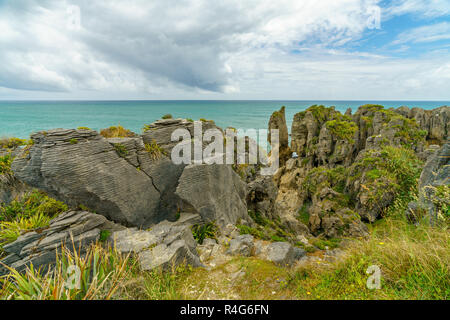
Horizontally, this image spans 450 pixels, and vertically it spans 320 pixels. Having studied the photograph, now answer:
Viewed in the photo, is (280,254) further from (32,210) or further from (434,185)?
(32,210)

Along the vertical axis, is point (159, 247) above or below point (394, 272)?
below

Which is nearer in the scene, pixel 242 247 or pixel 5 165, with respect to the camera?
pixel 242 247

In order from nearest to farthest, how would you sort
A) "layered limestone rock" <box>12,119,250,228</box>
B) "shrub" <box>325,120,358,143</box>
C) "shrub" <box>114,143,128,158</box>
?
"layered limestone rock" <box>12,119,250,228</box>, "shrub" <box>114,143,128,158</box>, "shrub" <box>325,120,358,143</box>

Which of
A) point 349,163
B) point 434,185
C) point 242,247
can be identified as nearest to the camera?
point 434,185

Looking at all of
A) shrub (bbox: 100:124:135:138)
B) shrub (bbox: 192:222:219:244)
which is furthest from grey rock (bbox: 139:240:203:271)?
shrub (bbox: 100:124:135:138)

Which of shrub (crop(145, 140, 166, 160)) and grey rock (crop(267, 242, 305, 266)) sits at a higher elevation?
shrub (crop(145, 140, 166, 160))

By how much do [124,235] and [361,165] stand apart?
19686mm

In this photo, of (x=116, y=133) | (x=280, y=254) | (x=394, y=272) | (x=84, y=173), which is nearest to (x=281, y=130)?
(x=116, y=133)

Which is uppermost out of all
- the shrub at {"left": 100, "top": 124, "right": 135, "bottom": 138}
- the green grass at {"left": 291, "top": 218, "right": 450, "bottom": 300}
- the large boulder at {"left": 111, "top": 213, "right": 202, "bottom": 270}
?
the shrub at {"left": 100, "top": 124, "right": 135, "bottom": 138}

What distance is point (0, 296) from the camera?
3477 millimetres

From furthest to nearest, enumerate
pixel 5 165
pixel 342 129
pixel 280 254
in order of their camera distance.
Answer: pixel 342 129 → pixel 5 165 → pixel 280 254

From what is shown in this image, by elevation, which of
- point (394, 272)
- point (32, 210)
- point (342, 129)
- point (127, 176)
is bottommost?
point (32, 210)

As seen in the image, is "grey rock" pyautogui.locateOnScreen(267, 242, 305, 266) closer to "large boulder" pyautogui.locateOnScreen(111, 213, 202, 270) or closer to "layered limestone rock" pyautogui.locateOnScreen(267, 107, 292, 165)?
"large boulder" pyautogui.locateOnScreen(111, 213, 202, 270)
